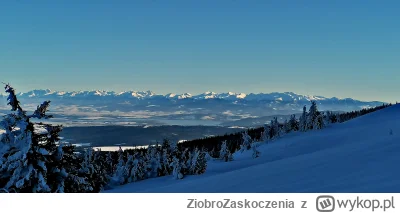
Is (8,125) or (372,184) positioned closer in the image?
(372,184)

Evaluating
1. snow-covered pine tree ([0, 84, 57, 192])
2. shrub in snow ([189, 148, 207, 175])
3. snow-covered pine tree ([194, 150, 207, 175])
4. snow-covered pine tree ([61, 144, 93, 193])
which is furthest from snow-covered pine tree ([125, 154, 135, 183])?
snow-covered pine tree ([0, 84, 57, 192])

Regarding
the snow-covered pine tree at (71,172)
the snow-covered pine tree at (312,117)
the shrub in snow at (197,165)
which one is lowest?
the shrub in snow at (197,165)

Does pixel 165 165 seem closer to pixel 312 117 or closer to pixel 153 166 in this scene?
pixel 153 166

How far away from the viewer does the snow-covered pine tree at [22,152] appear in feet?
47.5

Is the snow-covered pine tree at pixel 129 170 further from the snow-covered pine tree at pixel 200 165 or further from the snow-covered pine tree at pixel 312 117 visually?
the snow-covered pine tree at pixel 312 117

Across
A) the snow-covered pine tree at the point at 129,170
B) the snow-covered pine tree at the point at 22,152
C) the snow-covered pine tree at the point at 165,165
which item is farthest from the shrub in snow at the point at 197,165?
the snow-covered pine tree at the point at 22,152

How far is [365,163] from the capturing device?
39.3ft

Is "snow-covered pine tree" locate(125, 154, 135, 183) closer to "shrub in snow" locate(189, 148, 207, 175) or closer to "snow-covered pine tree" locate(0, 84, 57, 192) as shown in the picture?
"shrub in snow" locate(189, 148, 207, 175)

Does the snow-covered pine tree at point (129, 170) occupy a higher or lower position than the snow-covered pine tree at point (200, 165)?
lower

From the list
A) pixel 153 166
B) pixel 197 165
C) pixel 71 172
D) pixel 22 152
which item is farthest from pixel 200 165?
pixel 22 152

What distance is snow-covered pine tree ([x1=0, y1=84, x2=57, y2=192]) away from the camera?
1447cm
